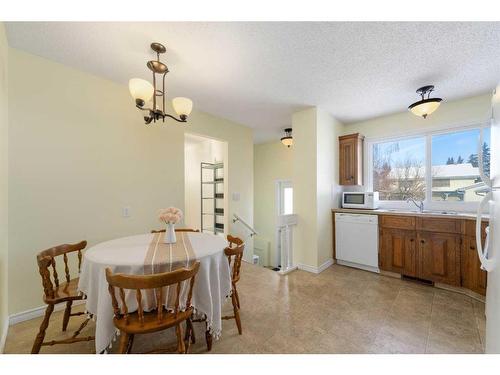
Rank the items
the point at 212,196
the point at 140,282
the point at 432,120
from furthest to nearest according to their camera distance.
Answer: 1. the point at 212,196
2. the point at 432,120
3. the point at 140,282

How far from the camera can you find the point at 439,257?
2525 mm

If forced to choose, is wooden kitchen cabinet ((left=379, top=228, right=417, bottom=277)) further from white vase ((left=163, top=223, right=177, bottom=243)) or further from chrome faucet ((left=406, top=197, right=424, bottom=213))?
white vase ((left=163, top=223, right=177, bottom=243))

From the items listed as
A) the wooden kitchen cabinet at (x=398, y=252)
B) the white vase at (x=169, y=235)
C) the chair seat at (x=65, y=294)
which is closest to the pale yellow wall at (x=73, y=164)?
the chair seat at (x=65, y=294)

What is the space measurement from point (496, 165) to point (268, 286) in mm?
2314

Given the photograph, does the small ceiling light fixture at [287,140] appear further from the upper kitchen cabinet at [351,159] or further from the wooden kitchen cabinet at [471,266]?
the wooden kitchen cabinet at [471,266]

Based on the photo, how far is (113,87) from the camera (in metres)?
2.37

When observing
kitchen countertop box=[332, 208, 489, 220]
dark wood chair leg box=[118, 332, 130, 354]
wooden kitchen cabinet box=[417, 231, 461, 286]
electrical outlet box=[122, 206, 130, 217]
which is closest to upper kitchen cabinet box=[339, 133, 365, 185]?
kitchen countertop box=[332, 208, 489, 220]

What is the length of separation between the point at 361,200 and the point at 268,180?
259 cm

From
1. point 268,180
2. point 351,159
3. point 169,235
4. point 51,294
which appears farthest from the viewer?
point 268,180

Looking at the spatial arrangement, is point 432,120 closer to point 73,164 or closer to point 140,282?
point 140,282

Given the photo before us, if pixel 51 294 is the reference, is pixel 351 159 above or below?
above

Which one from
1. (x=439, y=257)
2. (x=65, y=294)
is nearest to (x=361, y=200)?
(x=439, y=257)
